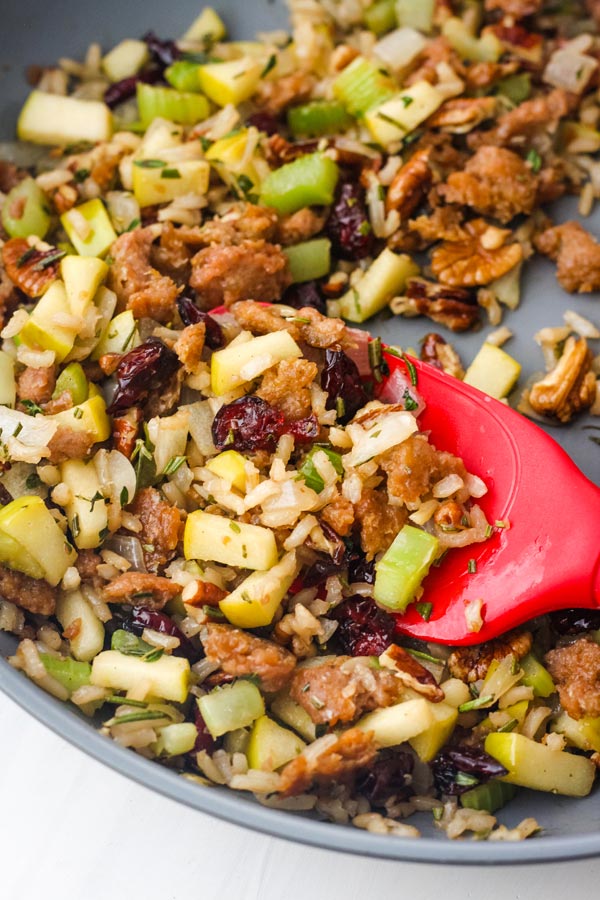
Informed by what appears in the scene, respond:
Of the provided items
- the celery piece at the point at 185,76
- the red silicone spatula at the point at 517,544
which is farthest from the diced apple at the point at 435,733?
the celery piece at the point at 185,76

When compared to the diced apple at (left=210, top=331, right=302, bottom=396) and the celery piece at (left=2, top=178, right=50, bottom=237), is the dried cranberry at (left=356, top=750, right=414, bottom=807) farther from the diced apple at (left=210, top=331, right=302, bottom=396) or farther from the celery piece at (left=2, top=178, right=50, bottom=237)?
the celery piece at (left=2, top=178, right=50, bottom=237)

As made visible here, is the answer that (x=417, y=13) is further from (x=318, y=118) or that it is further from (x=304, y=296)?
(x=304, y=296)

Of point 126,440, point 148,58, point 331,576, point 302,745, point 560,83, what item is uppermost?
point 148,58

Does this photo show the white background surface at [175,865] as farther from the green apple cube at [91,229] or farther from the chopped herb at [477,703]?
the green apple cube at [91,229]

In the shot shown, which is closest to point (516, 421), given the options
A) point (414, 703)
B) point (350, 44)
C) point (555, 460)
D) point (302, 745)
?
point (555, 460)

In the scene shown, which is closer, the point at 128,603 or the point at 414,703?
the point at 414,703

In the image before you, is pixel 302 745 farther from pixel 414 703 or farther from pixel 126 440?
pixel 126 440

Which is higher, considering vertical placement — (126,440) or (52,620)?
(126,440)
